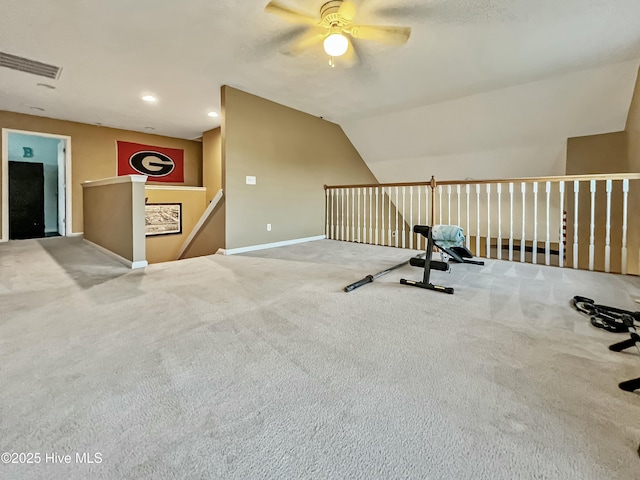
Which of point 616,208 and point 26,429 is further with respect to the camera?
point 616,208

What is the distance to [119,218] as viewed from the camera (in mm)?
3725

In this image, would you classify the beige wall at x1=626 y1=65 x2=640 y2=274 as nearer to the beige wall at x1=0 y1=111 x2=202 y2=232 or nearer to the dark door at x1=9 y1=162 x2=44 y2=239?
the beige wall at x1=0 y1=111 x2=202 y2=232

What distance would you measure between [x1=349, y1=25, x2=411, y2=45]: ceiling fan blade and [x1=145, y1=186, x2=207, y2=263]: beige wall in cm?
506

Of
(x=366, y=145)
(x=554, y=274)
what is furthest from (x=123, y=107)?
(x=554, y=274)

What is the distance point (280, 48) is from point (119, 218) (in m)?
2.83

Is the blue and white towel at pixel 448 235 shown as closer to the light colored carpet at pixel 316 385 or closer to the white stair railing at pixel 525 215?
the light colored carpet at pixel 316 385

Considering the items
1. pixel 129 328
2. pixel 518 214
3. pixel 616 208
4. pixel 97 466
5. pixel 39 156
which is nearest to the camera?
pixel 97 466

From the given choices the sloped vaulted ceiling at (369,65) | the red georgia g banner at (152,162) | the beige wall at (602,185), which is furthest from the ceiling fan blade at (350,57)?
the red georgia g banner at (152,162)

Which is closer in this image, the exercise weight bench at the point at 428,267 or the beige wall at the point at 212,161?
the exercise weight bench at the point at 428,267

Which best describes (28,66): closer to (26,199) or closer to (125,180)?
(125,180)

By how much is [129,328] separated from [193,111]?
4750mm

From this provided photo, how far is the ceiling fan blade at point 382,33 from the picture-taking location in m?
2.70

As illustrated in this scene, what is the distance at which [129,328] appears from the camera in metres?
1.84

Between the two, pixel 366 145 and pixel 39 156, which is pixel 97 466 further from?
pixel 39 156
